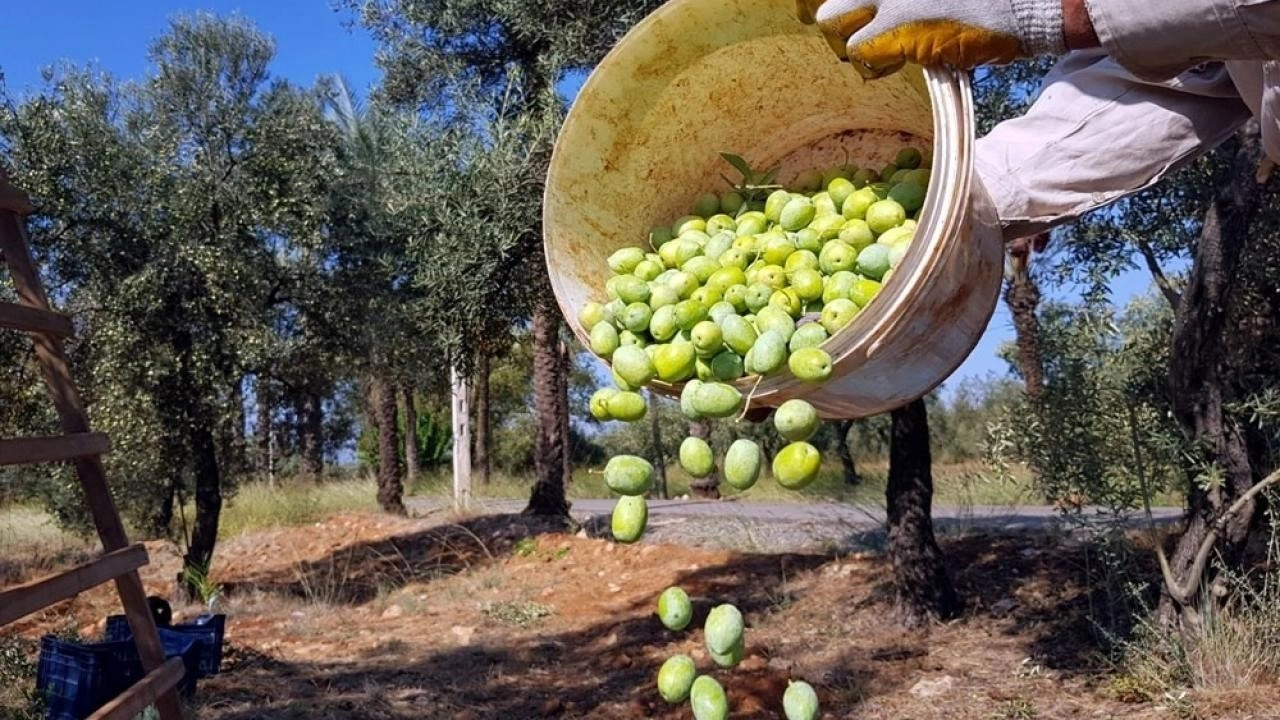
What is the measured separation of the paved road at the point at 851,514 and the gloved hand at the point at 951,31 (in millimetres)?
5720

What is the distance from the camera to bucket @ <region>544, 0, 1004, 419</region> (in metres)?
1.86

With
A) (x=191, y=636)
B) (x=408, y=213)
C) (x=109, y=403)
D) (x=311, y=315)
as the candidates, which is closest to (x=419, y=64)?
(x=408, y=213)

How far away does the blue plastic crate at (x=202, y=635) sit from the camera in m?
6.07

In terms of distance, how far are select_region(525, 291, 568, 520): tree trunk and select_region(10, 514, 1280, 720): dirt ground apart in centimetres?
91

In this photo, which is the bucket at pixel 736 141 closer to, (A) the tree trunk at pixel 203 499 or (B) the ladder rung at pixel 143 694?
(B) the ladder rung at pixel 143 694

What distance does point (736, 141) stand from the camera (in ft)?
8.42

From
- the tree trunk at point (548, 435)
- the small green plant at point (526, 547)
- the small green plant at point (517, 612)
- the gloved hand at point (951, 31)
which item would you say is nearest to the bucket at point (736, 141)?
the gloved hand at point (951, 31)

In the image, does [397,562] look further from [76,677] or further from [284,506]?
[76,677]

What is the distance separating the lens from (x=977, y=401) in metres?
25.5

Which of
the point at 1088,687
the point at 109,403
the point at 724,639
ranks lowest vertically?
the point at 1088,687

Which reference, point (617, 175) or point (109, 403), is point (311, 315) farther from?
point (617, 175)

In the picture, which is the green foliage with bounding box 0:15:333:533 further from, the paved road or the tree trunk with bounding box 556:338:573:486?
the paved road

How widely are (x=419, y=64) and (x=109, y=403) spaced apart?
3.40 metres

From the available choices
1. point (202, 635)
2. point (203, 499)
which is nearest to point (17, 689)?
point (202, 635)
